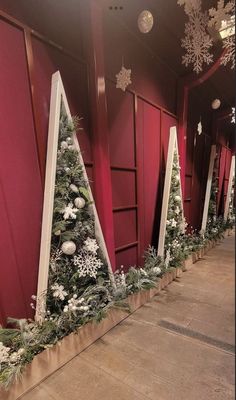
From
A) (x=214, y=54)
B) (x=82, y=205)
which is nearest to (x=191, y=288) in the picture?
(x=82, y=205)

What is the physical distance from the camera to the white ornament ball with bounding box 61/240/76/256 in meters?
1.72

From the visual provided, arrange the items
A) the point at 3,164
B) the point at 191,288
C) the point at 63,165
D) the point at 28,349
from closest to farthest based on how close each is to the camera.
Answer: the point at 28,349 → the point at 3,164 → the point at 63,165 → the point at 191,288

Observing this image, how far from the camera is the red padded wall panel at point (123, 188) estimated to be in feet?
8.50

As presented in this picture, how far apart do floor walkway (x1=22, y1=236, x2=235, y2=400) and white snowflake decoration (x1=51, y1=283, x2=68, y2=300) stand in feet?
1.50

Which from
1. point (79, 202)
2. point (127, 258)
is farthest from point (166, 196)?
point (79, 202)

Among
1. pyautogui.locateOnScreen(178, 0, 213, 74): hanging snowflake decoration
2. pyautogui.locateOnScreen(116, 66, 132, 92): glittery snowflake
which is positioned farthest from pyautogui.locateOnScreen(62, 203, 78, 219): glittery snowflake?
pyautogui.locateOnScreen(178, 0, 213, 74): hanging snowflake decoration

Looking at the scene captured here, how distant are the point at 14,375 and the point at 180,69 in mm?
3980

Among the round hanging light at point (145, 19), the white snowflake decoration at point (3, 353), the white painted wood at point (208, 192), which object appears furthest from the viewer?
the white painted wood at point (208, 192)

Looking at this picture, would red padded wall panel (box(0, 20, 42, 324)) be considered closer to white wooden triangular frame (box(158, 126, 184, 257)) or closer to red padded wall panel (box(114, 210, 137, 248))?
red padded wall panel (box(114, 210, 137, 248))

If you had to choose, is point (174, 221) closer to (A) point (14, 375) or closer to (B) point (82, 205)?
(B) point (82, 205)

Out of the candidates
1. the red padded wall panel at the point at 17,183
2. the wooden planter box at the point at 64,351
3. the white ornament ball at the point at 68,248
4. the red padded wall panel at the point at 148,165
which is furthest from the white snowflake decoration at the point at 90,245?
the red padded wall panel at the point at 148,165

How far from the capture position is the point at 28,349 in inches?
56.9

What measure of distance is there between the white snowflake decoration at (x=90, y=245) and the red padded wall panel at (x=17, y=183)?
0.37 meters

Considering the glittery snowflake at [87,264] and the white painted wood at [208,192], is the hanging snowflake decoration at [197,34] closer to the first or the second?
the glittery snowflake at [87,264]
